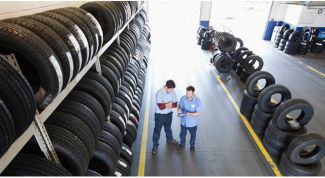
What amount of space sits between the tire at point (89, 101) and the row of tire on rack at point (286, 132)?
411cm

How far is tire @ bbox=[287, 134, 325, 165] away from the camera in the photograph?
14.7 ft

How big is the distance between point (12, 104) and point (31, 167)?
69cm

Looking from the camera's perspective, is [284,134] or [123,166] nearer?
[123,166]

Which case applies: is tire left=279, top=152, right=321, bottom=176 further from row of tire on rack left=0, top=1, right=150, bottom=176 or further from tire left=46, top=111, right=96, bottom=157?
tire left=46, top=111, right=96, bottom=157

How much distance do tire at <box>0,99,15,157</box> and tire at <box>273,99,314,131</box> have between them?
17.7 ft

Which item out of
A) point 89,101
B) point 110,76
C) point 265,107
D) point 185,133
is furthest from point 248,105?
point 89,101

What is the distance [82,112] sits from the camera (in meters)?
2.47

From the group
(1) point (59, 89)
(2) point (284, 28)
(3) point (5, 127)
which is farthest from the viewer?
(2) point (284, 28)

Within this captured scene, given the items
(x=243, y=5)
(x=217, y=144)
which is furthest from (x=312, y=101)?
(x=243, y=5)

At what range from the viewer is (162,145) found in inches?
235

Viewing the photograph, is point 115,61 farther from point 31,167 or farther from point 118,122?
point 31,167

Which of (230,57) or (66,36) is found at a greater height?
(66,36)

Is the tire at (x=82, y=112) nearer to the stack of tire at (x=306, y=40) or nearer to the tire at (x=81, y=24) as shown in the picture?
the tire at (x=81, y=24)

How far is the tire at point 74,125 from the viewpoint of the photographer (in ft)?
7.18
